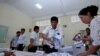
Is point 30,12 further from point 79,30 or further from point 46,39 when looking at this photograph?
point 46,39

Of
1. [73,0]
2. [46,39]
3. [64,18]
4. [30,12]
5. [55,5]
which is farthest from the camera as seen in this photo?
[30,12]

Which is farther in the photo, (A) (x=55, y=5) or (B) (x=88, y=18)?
(A) (x=55, y=5)

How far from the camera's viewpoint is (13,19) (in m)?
5.14

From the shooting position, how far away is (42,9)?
475 cm

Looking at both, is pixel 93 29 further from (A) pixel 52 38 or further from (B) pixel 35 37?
(B) pixel 35 37

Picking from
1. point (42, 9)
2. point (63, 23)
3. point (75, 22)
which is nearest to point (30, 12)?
point (42, 9)

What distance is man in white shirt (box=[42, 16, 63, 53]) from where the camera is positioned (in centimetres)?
158

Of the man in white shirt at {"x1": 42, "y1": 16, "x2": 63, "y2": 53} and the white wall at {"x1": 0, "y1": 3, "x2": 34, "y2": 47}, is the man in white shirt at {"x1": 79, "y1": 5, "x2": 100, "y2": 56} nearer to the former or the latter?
the man in white shirt at {"x1": 42, "y1": 16, "x2": 63, "y2": 53}

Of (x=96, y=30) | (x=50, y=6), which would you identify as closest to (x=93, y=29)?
(x=96, y=30)

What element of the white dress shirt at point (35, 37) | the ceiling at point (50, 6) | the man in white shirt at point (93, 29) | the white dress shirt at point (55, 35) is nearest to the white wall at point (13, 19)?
the ceiling at point (50, 6)

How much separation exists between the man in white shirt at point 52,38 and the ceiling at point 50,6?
238 centimetres

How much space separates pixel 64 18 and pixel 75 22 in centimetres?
43

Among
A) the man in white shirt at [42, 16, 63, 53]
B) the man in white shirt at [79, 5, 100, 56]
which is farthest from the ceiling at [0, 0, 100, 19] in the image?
the man in white shirt at [79, 5, 100, 56]

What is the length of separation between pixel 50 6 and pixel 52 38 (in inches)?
117
